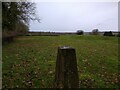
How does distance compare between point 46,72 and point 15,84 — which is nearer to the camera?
point 15,84

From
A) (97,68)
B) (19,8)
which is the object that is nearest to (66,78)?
(97,68)

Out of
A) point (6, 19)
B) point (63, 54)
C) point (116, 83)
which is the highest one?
point (6, 19)

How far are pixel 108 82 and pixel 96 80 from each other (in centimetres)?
47

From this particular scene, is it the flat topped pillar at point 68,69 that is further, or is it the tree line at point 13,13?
the tree line at point 13,13

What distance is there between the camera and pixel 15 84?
9828 mm

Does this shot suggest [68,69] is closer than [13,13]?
Yes

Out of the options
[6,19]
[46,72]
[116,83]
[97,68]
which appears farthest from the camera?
[6,19]

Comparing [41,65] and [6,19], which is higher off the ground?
[6,19]

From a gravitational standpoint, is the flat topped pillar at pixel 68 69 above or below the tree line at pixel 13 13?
below

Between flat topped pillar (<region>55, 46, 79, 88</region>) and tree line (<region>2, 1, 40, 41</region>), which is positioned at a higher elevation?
tree line (<region>2, 1, 40, 41</region>)

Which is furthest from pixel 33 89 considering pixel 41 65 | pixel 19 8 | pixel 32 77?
pixel 19 8

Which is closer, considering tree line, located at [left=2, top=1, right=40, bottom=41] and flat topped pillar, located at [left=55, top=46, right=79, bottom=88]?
flat topped pillar, located at [left=55, top=46, right=79, bottom=88]

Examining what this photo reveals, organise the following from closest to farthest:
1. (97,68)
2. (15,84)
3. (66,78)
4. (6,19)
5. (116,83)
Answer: (66,78)
(15,84)
(116,83)
(97,68)
(6,19)

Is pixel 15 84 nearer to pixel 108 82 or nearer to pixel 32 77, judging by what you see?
pixel 32 77
